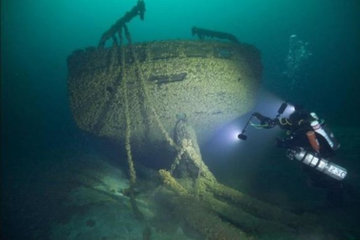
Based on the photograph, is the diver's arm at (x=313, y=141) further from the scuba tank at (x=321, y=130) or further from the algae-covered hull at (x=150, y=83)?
the algae-covered hull at (x=150, y=83)

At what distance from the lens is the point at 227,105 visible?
5.90 meters

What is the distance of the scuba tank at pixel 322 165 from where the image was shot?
4.35 meters

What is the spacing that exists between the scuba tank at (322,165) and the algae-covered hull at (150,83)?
197 cm

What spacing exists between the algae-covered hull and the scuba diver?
1283mm

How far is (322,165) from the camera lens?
4379mm

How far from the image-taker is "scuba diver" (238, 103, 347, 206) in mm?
4383

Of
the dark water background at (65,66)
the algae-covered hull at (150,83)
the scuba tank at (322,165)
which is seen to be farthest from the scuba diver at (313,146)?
the dark water background at (65,66)

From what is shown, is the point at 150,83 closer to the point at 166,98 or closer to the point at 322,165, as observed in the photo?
the point at 166,98

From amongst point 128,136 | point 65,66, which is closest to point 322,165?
point 128,136

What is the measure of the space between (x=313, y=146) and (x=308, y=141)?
0.11 m

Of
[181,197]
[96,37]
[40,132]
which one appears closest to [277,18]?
[96,37]

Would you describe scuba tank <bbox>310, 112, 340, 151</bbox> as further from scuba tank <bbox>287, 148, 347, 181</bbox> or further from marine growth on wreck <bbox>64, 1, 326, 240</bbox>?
marine growth on wreck <bbox>64, 1, 326, 240</bbox>

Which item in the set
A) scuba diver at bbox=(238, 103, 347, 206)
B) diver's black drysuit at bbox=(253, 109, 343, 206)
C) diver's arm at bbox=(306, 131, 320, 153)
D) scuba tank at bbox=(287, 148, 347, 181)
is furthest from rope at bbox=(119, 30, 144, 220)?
diver's arm at bbox=(306, 131, 320, 153)

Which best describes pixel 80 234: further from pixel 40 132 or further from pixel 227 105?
pixel 40 132
